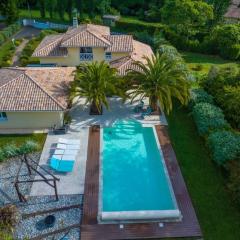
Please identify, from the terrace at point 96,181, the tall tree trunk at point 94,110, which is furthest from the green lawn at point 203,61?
the tall tree trunk at point 94,110

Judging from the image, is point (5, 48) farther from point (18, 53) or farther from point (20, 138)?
point (20, 138)

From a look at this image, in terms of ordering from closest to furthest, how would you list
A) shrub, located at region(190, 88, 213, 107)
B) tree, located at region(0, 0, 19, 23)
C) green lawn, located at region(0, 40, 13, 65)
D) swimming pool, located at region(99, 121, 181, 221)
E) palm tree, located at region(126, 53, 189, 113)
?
swimming pool, located at region(99, 121, 181, 221) < palm tree, located at region(126, 53, 189, 113) < shrub, located at region(190, 88, 213, 107) < green lawn, located at region(0, 40, 13, 65) < tree, located at region(0, 0, 19, 23)

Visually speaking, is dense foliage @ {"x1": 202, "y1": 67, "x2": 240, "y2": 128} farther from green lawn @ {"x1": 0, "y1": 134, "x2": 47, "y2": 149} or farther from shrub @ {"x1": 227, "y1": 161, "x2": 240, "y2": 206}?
green lawn @ {"x1": 0, "y1": 134, "x2": 47, "y2": 149}

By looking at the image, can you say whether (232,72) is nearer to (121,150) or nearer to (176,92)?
(176,92)

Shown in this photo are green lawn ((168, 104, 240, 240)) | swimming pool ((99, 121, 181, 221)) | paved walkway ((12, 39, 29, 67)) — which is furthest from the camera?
paved walkway ((12, 39, 29, 67))

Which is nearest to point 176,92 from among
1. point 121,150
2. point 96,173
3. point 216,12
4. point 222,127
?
point 222,127

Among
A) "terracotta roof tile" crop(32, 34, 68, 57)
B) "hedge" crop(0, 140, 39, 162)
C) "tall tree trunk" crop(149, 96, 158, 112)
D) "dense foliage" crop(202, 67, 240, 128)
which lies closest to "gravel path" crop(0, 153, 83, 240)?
"hedge" crop(0, 140, 39, 162)
